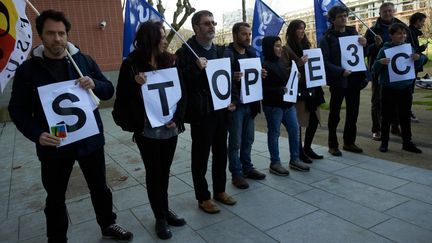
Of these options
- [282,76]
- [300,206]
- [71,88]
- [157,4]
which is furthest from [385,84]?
[157,4]

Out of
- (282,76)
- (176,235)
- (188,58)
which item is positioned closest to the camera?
(176,235)

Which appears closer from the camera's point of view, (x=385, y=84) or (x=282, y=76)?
(x=282, y=76)

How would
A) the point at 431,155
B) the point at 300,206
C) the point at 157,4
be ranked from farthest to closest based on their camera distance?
the point at 157,4 < the point at 431,155 < the point at 300,206

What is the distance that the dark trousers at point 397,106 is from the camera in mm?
5898

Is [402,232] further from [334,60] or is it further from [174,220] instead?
[334,60]

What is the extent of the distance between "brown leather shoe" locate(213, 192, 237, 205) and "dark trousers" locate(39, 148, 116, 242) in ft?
4.34

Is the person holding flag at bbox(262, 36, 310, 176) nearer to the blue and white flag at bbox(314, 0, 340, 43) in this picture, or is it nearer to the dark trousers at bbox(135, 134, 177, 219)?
the blue and white flag at bbox(314, 0, 340, 43)

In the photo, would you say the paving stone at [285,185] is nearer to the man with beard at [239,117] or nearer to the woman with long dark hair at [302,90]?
the man with beard at [239,117]

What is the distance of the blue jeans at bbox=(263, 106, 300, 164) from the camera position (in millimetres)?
4969

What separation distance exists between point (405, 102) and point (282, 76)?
2481 millimetres

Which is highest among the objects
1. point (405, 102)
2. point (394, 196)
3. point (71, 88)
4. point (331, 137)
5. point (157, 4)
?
point (157, 4)

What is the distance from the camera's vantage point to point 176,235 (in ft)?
11.4

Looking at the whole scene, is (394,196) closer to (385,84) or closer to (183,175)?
(385,84)

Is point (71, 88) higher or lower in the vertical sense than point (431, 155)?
higher
